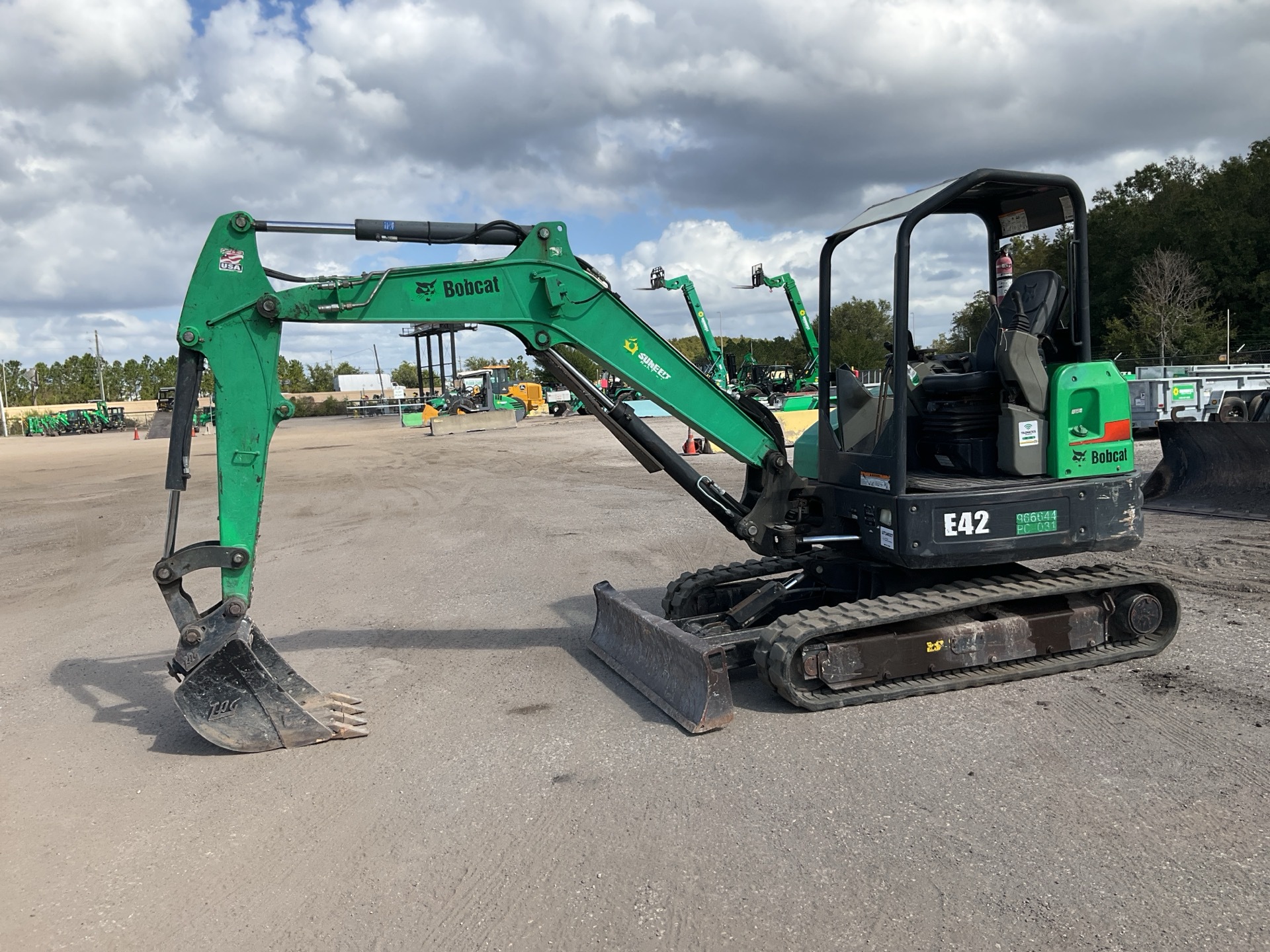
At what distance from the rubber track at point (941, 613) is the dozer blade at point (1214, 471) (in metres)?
5.96

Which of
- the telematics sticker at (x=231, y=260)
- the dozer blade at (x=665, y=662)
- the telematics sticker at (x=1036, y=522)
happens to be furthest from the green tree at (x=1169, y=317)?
the telematics sticker at (x=231, y=260)

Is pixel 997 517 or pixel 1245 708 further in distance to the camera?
pixel 997 517

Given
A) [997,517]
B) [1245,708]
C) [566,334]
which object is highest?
[566,334]

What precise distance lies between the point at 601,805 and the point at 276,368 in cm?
305

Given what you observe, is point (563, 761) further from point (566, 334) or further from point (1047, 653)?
point (1047, 653)

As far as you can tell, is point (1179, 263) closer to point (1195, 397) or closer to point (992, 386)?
point (1195, 397)

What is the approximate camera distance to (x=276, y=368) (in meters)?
5.53

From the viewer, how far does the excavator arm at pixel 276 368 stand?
525cm

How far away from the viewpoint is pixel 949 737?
507 cm

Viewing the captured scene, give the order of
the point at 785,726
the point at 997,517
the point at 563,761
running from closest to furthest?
the point at 563,761, the point at 785,726, the point at 997,517

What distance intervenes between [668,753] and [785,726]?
28.7 inches

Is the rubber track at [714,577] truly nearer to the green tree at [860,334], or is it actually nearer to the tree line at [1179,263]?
the green tree at [860,334]

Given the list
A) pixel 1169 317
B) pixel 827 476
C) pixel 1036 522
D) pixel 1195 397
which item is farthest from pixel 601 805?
pixel 1169 317

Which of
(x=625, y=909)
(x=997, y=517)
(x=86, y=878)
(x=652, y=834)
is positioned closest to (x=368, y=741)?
(x=86, y=878)
